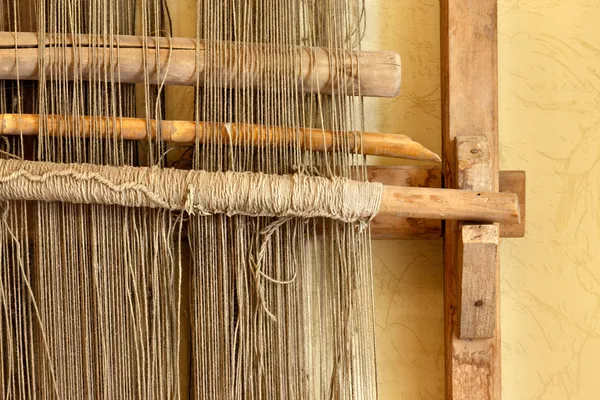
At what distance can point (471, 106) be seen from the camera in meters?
1.02

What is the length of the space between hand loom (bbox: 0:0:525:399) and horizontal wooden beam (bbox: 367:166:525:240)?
4cm

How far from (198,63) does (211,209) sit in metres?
0.21

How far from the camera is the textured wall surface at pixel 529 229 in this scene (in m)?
1.10

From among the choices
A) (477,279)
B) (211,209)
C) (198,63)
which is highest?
(198,63)

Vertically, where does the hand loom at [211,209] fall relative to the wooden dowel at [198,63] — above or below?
below

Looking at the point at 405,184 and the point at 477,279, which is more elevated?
the point at 405,184

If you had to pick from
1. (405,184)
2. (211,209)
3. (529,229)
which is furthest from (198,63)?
(529,229)

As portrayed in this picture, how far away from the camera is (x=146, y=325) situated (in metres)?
0.94

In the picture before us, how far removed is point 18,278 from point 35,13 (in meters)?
0.39

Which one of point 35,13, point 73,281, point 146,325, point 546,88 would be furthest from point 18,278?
point 546,88

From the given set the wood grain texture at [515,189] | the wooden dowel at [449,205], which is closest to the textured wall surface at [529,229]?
the wood grain texture at [515,189]

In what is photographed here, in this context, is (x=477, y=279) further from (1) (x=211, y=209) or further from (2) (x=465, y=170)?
(1) (x=211, y=209)

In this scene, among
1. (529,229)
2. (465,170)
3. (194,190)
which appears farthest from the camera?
(529,229)

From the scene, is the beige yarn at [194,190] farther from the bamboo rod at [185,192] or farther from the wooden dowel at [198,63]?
the wooden dowel at [198,63]
